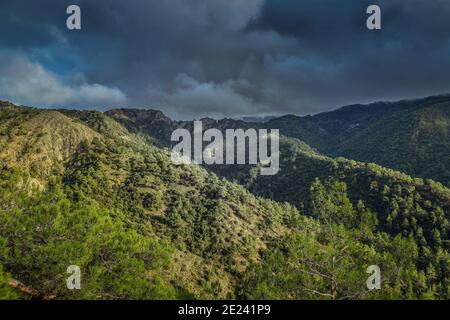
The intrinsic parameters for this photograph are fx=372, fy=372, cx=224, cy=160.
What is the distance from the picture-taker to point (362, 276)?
16906mm

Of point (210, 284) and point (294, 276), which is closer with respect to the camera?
point (294, 276)

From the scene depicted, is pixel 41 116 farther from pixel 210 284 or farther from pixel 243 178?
pixel 243 178

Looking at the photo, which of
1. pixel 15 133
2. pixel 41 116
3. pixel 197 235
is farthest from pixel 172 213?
pixel 41 116

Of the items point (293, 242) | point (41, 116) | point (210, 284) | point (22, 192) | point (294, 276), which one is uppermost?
point (41, 116)

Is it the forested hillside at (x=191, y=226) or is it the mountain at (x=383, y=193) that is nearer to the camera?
the forested hillside at (x=191, y=226)

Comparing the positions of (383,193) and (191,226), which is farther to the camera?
(383,193)

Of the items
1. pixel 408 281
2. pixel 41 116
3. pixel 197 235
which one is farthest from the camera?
pixel 41 116

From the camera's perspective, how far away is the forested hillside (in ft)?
60.2

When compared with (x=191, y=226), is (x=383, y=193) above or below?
above

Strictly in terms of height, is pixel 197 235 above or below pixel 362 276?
below

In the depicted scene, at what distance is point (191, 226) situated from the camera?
3425 inches

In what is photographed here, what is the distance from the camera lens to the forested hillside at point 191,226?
18.3 m

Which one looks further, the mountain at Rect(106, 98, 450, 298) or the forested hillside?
the mountain at Rect(106, 98, 450, 298)

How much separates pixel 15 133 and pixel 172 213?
49.6 m
